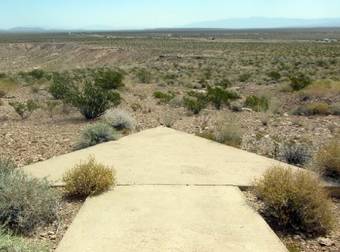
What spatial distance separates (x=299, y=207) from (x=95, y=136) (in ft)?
19.0

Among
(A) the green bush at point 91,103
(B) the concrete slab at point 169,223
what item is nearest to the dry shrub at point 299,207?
(B) the concrete slab at point 169,223

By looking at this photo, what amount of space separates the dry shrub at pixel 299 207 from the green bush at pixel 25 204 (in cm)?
292

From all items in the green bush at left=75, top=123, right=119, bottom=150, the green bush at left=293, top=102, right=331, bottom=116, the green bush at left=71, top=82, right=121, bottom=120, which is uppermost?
the green bush at left=75, top=123, right=119, bottom=150

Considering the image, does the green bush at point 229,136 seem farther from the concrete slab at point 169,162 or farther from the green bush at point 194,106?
the green bush at point 194,106

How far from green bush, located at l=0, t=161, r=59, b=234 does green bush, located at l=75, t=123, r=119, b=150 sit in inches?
164

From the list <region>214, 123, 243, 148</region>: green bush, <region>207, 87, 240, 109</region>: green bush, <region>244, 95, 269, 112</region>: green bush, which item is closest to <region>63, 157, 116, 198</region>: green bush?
<region>214, 123, 243, 148</region>: green bush

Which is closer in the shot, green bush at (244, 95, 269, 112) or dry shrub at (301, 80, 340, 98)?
green bush at (244, 95, 269, 112)

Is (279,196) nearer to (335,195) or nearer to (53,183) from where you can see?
(335,195)

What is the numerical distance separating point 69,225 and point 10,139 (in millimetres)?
6168

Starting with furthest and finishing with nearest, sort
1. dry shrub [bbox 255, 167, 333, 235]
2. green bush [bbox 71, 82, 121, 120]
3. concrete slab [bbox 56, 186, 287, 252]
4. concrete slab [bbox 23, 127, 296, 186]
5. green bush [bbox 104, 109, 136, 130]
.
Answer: green bush [bbox 71, 82, 121, 120]
green bush [bbox 104, 109, 136, 130]
concrete slab [bbox 23, 127, 296, 186]
dry shrub [bbox 255, 167, 333, 235]
concrete slab [bbox 56, 186, 287, 252]

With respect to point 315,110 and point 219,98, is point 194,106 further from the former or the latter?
point 315,110

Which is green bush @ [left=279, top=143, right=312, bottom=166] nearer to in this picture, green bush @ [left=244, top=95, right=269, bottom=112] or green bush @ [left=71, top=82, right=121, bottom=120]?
green bush @ [left=71, top=82, right=121, bottom=120]

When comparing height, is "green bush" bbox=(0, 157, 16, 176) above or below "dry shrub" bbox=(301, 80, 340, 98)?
above

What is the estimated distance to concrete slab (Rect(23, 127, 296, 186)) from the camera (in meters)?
8.00
